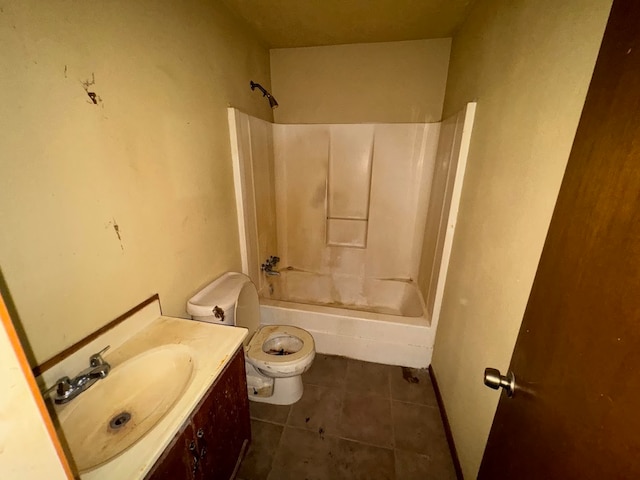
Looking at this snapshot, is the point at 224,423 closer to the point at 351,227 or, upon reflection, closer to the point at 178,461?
the point at 178,461

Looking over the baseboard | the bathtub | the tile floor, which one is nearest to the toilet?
the tile floor

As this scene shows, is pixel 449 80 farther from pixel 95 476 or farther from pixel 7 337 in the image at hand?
pixel 95 476

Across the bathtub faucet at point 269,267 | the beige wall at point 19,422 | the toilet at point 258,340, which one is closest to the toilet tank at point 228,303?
the toilet at point 258,340

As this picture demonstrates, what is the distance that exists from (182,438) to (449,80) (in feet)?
8.73

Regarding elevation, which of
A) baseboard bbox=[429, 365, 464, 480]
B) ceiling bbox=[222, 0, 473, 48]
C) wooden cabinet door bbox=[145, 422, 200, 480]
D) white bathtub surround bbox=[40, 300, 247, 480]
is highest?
ceiling bbox=[222, 0, 473, 48]

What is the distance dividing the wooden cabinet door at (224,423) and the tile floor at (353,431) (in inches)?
12.1

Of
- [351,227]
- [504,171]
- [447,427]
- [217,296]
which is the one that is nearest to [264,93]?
[351,227]

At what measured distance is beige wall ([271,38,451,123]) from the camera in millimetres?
2104

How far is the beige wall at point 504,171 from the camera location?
73 centimetres

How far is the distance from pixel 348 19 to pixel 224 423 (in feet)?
7.90

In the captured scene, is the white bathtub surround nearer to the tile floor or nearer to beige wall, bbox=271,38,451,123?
the tile floor

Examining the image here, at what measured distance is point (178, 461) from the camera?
0.78 m

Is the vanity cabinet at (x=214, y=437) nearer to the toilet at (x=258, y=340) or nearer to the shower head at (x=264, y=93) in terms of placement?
the toilet at (x=258, y=340)

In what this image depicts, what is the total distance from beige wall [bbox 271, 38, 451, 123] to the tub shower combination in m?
0.12
